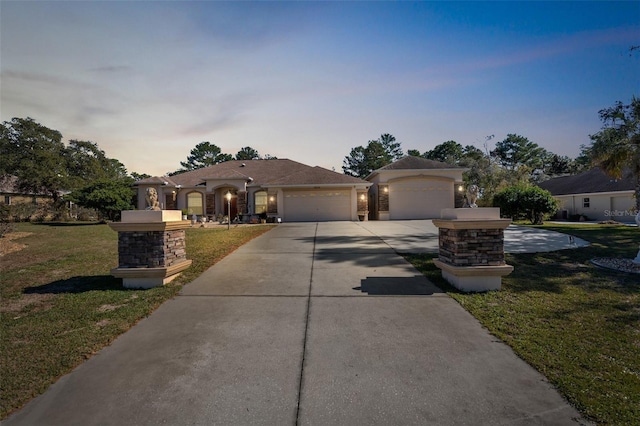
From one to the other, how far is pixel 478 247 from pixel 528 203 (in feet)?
57.8

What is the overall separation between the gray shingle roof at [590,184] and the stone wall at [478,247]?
2490cm

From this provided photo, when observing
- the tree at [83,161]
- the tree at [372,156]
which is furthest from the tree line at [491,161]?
the tree at [83,161]

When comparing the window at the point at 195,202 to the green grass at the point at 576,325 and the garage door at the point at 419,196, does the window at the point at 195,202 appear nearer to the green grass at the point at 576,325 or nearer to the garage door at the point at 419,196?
the garage door at the point at 419,196

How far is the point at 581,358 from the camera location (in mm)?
3326

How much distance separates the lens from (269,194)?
75.9 feet

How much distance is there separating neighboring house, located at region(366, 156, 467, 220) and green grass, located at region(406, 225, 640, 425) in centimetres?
1570

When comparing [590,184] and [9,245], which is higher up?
Answer: [590,184]

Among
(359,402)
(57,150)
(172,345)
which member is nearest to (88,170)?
(57,150)

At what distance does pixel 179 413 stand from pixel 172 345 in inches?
53.1

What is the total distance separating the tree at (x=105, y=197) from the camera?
20.8m

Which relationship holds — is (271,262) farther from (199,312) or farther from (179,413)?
(179,413)

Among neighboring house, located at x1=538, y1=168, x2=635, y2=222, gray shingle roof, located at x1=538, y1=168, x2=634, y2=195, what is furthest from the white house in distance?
gray shingle roof, located at x1=538, y1=168, x2=634, y2=195

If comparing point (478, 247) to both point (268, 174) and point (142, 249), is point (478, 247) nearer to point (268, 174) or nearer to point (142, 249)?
point (142, 249)

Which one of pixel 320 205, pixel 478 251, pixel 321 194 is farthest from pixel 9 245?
pixel 321 194
